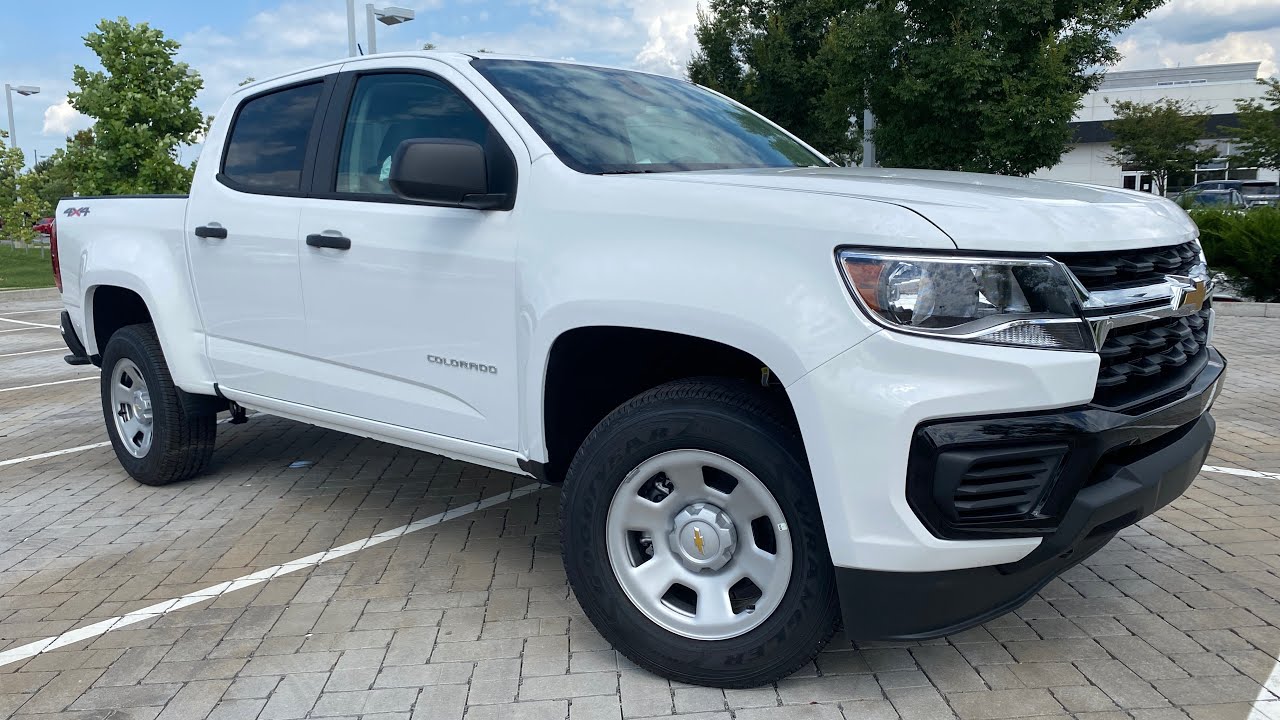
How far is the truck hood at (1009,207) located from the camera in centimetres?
256

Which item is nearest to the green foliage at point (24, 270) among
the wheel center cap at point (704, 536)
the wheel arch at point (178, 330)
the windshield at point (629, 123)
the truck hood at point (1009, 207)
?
the wheel arch at point (178, 330)

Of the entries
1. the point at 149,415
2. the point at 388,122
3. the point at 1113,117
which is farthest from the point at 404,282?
→ the point at 1113,117

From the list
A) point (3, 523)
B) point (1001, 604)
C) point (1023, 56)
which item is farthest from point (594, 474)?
point (1023, 56)

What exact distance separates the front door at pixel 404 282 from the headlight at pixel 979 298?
4.25 feet

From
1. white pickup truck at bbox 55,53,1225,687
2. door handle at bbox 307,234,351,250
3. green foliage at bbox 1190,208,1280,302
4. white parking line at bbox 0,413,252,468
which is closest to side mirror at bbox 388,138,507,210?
white pickup truck at bbox 55,53,1225,687

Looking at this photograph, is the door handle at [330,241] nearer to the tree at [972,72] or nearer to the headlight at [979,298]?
the headlight at [979,298]

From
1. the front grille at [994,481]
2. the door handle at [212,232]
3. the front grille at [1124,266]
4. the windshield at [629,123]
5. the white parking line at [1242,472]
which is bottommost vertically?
the white parking line at [1242,472]

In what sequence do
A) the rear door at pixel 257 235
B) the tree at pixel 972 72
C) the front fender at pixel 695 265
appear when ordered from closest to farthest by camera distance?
the front fender at pixel 695 265, the rear door at pixel 257 235, the tree at pixel 972 72

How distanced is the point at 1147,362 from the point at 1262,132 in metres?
40.7

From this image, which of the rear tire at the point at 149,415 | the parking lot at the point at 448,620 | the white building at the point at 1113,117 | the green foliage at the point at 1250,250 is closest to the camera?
the parking lot at the point at 448,620

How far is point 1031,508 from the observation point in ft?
8.30

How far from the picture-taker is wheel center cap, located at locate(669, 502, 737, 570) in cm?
299

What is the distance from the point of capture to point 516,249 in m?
3.31

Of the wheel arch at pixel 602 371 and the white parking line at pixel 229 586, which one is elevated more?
the wheel arch at pixel 602 371
